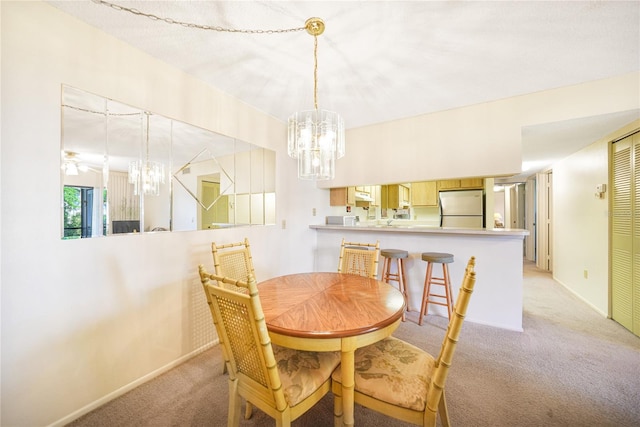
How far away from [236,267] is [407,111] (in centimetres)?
254

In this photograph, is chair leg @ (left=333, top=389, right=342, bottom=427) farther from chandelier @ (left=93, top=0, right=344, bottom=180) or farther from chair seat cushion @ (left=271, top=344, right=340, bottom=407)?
chandelier @ (left=93, top=0, right=344, bottom=180)

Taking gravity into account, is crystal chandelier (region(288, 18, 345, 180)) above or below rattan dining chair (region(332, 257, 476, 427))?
above

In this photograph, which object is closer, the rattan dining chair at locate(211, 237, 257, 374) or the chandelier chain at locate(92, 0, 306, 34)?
the chandelier chain at locate(92, 0, 306, 34)

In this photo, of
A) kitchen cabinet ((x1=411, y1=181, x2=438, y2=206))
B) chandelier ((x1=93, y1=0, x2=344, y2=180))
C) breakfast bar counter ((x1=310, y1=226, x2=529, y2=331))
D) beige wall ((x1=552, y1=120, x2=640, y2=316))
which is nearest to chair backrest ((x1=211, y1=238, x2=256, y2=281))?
chandelier ((x1=93, y1=0, x2=344, y2=180))

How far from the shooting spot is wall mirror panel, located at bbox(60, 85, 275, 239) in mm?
1509

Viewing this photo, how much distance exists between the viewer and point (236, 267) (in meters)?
2.17

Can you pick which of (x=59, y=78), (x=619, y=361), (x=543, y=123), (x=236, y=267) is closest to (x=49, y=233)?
(x=59, y=78)

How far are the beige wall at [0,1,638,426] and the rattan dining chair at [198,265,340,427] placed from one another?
38.8 inches

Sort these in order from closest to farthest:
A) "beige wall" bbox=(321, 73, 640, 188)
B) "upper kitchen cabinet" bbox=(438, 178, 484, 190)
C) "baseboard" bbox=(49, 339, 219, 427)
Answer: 1. "baseboard" bbox=(49, 339, 219, 427)
2. "beige wall" bbox=(321, 73, 640, 188)
3. "upper kitchen cabinet" bbox=(438, 178, 484, 190)

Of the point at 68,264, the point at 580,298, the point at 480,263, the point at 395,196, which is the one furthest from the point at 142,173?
the point at 580,298

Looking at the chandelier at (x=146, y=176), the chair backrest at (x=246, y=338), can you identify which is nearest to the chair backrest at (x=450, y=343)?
the chair backrest at (x=246, y=338)

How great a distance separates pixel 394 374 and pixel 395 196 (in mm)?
4293

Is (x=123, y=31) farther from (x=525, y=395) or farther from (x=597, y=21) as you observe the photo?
(x=525, y=395)

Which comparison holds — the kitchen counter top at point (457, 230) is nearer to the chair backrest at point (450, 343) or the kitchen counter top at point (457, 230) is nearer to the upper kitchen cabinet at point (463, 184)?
the upper kitchen cabinet at point (463, 184)
